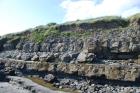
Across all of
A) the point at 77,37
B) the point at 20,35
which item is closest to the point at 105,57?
the point at 77,37

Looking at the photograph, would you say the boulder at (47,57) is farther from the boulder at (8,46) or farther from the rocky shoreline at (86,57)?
the boulder at (8,46)

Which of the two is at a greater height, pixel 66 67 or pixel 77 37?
pixel 77 37

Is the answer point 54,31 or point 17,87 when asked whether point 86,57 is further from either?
→ point 54,31

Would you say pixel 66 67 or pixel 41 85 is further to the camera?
pixel 66 67

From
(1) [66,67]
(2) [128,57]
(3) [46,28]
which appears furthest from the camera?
(3) [46,28]

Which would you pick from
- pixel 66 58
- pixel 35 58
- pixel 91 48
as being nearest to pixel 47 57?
pixel 35 58

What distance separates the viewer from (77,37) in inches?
2259

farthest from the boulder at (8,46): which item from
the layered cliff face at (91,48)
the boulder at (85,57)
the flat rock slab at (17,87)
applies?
the boulder at (85,57)

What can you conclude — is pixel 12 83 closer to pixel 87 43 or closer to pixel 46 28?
pixel 87 43

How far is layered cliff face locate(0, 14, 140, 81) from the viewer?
143 feet

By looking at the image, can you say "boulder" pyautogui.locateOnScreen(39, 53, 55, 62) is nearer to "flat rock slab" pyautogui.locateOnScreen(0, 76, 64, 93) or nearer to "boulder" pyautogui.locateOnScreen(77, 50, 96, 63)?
"flat rock slab" pyautogui.locateOnScreen(0, 76, 64, 93)

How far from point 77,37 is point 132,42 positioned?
1386 cm

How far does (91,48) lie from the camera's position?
48.8 meters

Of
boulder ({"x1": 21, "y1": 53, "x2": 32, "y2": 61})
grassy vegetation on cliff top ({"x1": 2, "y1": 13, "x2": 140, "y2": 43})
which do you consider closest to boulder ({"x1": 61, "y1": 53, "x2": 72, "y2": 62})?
grassy vegetation on cliff top ({"x1": 2, "y1": 13, "x2": 140, "y2": 43})
